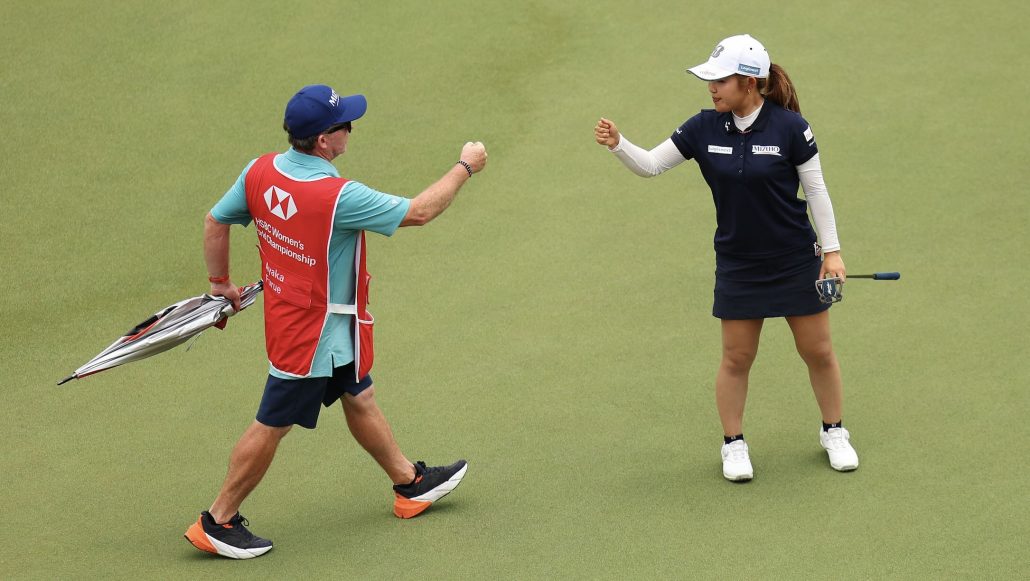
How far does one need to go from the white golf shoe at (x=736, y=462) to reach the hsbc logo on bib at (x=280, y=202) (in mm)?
1896

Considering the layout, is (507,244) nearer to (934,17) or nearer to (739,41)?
(739,41)

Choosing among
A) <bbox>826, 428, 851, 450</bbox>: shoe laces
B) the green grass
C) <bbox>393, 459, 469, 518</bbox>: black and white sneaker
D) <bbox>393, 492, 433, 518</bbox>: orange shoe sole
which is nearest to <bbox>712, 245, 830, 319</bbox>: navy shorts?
<bbox>826, 428, 851, 450</bbox>: shoe laces

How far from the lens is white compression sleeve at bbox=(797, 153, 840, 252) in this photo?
441cm

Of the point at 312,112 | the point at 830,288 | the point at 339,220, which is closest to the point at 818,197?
the point at 830,288

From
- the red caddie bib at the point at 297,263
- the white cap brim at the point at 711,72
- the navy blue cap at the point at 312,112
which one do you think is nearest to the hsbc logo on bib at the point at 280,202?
the red caddie bib at the point at 297,263

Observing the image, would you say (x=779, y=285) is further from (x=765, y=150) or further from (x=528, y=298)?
(x=528, y=298)

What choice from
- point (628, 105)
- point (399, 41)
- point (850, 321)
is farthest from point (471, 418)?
point (399, 41)

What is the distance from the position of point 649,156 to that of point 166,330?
1.86 meters

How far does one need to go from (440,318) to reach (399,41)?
2.83 meters

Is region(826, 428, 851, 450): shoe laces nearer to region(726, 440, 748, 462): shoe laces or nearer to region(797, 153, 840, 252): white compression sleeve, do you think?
region(726, 440, 748, 462): shoe laces

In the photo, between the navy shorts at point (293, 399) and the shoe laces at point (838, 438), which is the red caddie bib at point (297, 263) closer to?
the navy shorts at point (293, 399)

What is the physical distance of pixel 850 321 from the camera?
588 centimetres

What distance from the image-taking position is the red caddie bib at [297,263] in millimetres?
4070

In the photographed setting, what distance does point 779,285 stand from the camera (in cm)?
457
